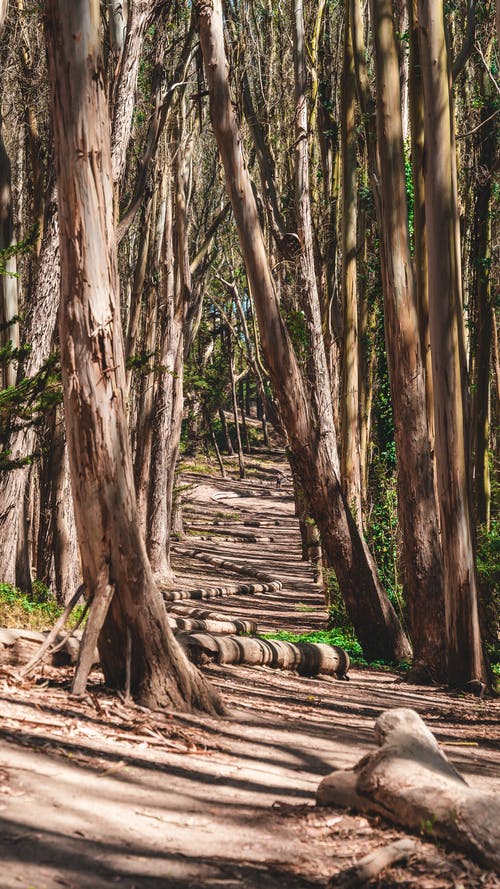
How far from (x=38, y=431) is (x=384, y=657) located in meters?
4.76

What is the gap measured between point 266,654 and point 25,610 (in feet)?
8.34

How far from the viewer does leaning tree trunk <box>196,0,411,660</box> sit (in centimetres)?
845

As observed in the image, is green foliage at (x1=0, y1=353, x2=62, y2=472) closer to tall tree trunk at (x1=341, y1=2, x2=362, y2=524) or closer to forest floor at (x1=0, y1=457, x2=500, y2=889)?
forest floor at (x1=0, y1=457, x2=500, y2=889)

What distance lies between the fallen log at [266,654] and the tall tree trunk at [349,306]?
12.3ft

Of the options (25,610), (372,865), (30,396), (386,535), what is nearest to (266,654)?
(25,610)

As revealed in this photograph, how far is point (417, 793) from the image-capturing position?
3.28m

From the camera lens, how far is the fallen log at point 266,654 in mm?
7039

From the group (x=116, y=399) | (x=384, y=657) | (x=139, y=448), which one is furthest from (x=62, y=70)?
(x=139, y=448)

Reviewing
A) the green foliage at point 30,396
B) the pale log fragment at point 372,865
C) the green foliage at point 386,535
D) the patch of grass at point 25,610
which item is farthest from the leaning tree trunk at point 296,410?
the pale log fragment at point 372,865

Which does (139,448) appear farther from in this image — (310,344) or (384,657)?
(384,657)

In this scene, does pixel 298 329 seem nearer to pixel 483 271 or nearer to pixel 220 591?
pixel 483 271

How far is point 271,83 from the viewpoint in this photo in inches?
635

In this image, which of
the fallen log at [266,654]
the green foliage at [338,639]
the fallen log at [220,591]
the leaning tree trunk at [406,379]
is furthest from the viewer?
the fallen log at [220,591]

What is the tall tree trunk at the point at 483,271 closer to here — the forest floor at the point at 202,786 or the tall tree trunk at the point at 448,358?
the tall tree trunk at the point at 448,358
